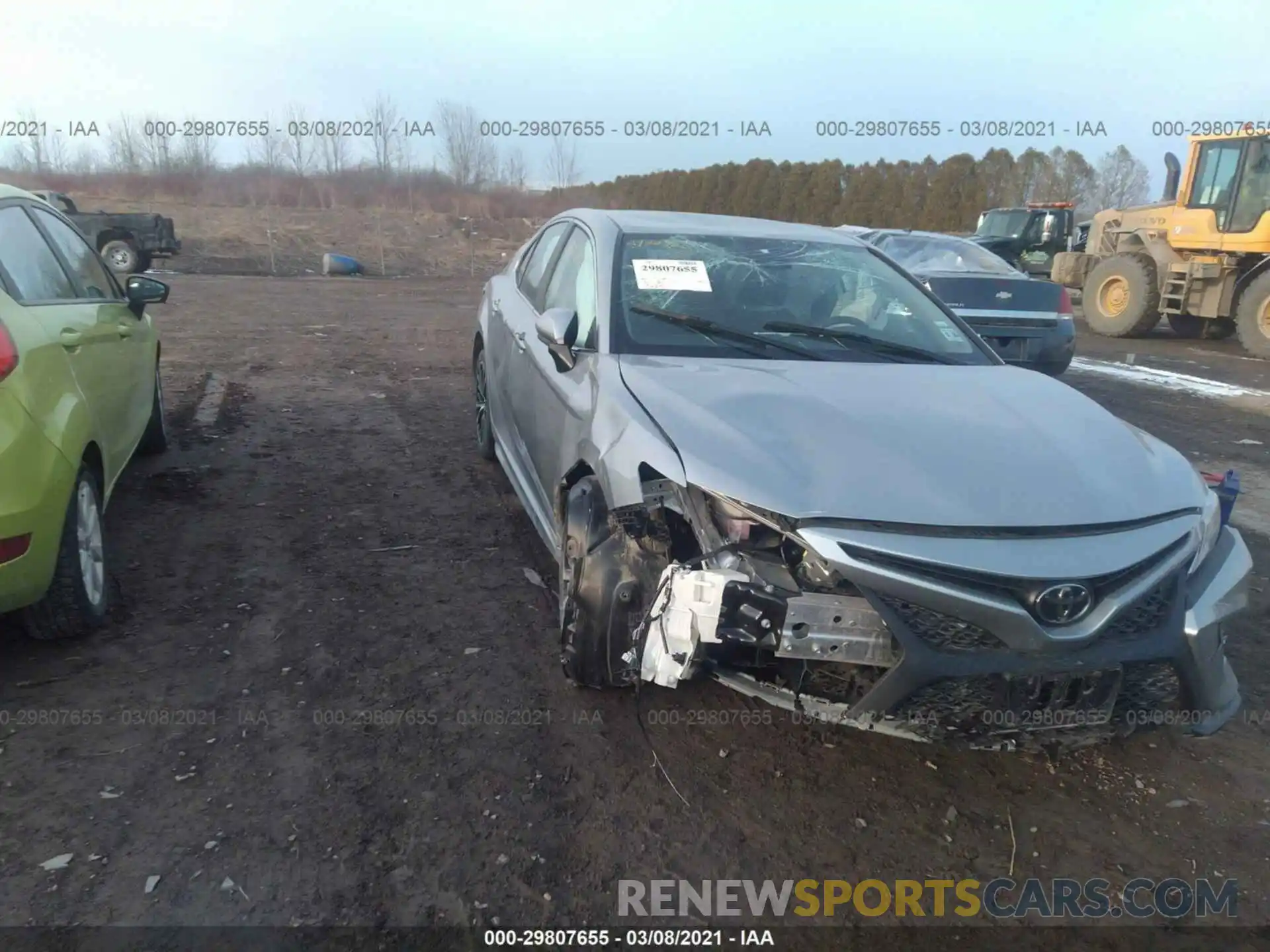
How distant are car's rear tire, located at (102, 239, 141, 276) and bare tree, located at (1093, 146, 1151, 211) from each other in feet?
141

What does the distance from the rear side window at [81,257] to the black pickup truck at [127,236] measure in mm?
17102

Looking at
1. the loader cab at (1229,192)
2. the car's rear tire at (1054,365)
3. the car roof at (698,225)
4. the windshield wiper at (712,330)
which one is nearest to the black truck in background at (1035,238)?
the loader cab at (1229,192)

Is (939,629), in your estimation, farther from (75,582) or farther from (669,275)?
(75,582)

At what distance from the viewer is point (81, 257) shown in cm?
438

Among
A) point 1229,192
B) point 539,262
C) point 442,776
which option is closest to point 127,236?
point 539,262

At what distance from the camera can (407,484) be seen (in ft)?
17.5

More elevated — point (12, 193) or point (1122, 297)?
point (12, 193)

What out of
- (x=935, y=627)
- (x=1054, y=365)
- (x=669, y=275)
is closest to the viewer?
(x=935, y=627)

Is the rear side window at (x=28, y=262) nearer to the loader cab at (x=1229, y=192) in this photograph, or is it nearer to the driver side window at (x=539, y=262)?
the driver side window at (x=539, y=262)

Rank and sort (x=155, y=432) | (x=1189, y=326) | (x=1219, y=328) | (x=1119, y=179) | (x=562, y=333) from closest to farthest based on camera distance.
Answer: (x=562, y=333) < (x=155, y=432) < (x=1219, y=328) < (x=1189, y=326) < (x=1119, y=179)

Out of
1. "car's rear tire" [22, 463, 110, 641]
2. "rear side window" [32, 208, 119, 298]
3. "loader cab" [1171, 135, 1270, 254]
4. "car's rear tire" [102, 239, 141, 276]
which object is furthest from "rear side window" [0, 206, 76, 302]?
"car's rear tire" [102, 239, 141, 276]

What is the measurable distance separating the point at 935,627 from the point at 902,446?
0.59 meters

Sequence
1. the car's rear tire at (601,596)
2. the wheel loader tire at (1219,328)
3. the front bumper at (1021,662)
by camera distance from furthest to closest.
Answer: the wheel loader tire at (1219,328), the car's rear tire at (601,596), the front bumper at (1021,662)

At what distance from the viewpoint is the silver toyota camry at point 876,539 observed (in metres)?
2.27
